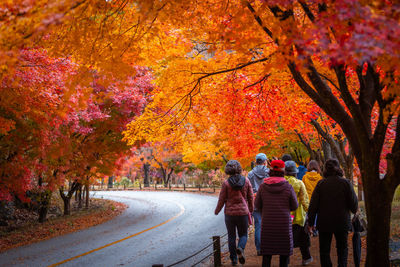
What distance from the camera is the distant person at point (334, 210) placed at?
463cm

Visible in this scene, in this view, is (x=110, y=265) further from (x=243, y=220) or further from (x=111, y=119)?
(x=111, y=119)

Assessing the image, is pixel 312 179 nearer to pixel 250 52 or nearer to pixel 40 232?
pixel 250 52

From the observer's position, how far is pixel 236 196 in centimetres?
565

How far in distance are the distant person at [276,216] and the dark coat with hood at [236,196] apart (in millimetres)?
673

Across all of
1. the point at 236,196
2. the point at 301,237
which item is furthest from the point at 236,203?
the point at 301,237

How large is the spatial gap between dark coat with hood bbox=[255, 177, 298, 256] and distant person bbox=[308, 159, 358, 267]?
384mm

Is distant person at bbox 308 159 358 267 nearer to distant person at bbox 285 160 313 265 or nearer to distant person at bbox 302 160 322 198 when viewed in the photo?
distant person at bbox 285 160 313 265

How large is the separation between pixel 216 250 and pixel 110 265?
8.72 ft

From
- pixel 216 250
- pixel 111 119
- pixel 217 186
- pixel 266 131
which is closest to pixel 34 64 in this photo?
pixel 216 250

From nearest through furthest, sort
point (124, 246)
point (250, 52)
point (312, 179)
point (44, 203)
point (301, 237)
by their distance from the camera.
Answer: point (301, 237) < point (250, 52) < point (312, 179) < point (124, 246) < point (44, 203)

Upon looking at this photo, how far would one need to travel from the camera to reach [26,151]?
41.5ft

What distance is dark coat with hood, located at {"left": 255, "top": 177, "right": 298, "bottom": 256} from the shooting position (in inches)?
183

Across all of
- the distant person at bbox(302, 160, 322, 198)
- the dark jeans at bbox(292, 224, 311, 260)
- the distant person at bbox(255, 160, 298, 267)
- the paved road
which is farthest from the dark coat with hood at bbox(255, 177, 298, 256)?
the paved road

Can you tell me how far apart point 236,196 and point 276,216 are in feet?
3.42
